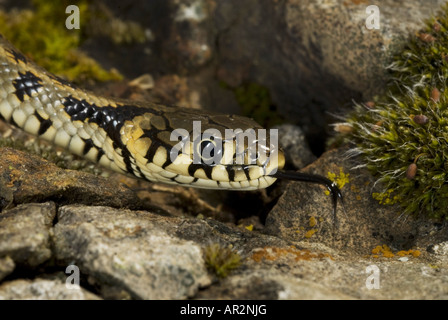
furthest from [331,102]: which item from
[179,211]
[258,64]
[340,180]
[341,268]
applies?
[341,268]

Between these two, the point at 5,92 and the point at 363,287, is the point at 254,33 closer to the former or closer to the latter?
the point at 5,92

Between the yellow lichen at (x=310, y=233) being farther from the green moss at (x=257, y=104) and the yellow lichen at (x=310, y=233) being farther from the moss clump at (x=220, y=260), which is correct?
the green moss at (x=257, y=104)

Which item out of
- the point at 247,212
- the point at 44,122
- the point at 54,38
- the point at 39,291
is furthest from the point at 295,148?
the point at 54,38

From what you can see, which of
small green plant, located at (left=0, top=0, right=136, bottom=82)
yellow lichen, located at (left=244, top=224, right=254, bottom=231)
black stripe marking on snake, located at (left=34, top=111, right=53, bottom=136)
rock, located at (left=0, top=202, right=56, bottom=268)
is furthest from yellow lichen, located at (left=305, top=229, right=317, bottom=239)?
small green plant, located at (left=0, top=0, right=136, bottom=82)

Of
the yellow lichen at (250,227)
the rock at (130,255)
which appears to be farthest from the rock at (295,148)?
the rock at (130,255)

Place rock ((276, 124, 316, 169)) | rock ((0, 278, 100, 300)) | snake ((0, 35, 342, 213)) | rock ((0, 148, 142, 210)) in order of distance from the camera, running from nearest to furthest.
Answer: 1. rock ((0, 278, 100, 300))
2. rock ((0, 148, 142, 210))
3. snake ((0, 35, 342, 213))
4. rock ((276, 124, 316, 169))

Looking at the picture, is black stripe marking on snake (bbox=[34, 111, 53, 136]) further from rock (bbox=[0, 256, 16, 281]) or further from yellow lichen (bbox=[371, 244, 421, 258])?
yellow lichen (bbox=[371, 244, 421, 258])
